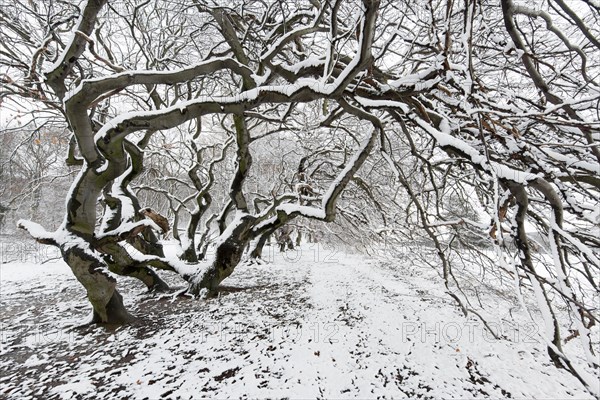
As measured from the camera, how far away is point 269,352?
3275 millimetres

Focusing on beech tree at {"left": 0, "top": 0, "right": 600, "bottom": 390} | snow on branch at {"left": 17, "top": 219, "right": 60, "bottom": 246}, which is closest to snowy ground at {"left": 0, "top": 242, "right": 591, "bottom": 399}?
beech tree at {"left": 0, "top": 0, "right": 600, "bottom": 390}

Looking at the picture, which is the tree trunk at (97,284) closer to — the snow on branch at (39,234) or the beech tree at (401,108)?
the beech tree at (401,108)

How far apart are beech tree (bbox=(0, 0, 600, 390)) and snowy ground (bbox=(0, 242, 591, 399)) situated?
Result: 27.5 inches

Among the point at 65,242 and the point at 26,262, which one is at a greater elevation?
the point at 65,242

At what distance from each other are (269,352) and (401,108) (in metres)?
Answer: 3.15

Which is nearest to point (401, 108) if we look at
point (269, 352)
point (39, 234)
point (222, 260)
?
point (269, 352)

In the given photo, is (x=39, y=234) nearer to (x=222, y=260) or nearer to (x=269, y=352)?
(x=222, y=260)

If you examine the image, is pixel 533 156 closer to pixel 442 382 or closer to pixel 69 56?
pixel 442 382

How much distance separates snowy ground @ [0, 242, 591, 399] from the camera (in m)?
2.67

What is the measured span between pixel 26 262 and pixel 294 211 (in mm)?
10706

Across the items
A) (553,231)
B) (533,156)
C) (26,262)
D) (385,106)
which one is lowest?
(26,262)

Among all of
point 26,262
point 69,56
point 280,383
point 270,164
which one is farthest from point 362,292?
point 26,262

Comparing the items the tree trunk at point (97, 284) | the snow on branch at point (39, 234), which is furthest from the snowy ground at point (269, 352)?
the snow on branch at point (39, 234)

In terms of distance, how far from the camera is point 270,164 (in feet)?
40.3
